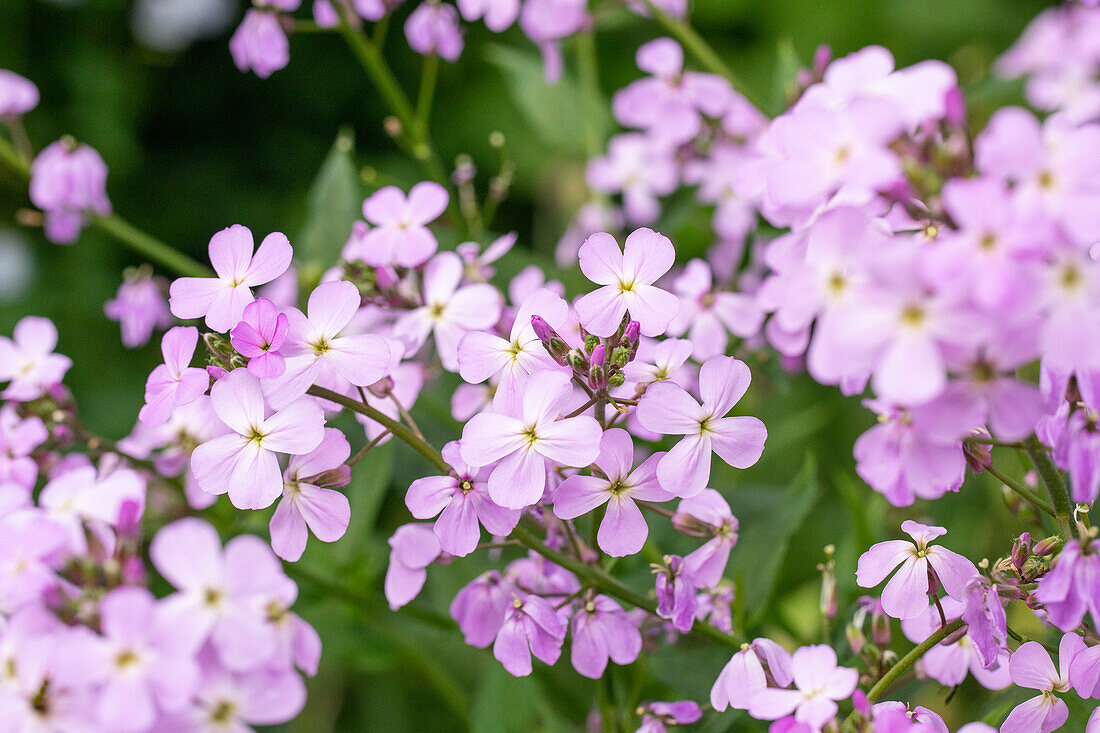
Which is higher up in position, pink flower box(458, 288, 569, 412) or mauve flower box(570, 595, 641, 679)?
pink flower box(458, 288, 569, 412)

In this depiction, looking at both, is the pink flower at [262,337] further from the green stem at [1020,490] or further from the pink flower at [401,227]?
the green stem at [1020,490]

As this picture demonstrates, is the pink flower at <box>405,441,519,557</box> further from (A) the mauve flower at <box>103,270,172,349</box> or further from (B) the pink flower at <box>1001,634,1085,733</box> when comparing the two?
(A) the mauve flower at <box>103,270,172,349</box>

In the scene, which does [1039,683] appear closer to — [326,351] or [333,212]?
[326,351]

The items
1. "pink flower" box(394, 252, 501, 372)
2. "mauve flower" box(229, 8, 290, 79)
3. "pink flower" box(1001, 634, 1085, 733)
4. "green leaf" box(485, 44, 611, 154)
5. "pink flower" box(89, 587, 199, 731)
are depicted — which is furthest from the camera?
"green leaf" box(485, 44, 611, 154)

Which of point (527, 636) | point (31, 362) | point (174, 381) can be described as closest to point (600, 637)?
point (527, 636)

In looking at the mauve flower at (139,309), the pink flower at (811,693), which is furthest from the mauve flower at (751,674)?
the mauve flower at (139,309)

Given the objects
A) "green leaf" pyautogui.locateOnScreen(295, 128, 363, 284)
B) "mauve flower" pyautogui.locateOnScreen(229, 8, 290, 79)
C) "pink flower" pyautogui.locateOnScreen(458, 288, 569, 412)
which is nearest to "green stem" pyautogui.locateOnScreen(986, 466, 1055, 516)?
"pink flower" pyautogui.locateOnScreen(458, 288, 569, 412)

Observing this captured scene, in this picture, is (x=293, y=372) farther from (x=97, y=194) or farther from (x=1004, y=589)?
(x=97, y=194)
